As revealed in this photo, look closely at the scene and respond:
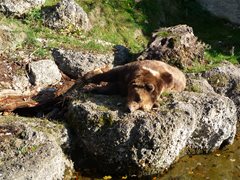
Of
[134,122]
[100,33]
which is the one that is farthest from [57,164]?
[100,33]

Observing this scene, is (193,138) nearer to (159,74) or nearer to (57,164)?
(159,74)

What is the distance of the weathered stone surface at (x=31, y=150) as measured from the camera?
8.72m

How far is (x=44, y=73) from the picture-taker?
14.0 meters

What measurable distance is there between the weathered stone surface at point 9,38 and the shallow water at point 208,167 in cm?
578

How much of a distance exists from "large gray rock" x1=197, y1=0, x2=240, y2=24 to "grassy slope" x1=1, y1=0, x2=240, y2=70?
37cm

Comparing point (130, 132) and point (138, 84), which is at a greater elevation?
point (138, 84)

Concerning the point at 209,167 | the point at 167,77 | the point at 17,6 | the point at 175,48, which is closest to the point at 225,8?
the point at 175,48

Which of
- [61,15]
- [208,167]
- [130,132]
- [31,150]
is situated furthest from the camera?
[61,15]

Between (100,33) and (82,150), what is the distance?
25.6 ft

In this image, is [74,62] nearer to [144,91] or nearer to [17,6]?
[17,6]

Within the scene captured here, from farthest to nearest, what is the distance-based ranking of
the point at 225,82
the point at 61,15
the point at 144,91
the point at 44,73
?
the point at 61,15
the point at 225,82
the point at 44,73
the point at 144,91

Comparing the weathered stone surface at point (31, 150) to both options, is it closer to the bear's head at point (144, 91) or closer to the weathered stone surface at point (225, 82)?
the bear's head at point (144, 91)

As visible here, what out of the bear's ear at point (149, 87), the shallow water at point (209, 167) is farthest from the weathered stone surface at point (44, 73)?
the shallow water at point (209, 167)

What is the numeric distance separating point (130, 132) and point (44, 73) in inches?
192
